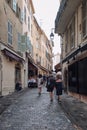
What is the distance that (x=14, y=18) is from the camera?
2764 cm

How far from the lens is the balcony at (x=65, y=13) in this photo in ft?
61.6

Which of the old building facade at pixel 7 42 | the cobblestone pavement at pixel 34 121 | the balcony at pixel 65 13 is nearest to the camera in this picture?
the cobblestone pavement at pixel 34 121

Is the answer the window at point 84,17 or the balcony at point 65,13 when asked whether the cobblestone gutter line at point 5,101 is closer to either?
the window at point 84,17

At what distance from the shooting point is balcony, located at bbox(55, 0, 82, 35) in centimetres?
1878

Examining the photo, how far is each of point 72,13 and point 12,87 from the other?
844cm

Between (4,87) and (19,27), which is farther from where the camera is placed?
(19,27)

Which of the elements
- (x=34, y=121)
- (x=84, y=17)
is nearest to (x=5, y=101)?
(x=84, y=17)

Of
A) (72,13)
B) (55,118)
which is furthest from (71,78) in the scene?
(55,118)

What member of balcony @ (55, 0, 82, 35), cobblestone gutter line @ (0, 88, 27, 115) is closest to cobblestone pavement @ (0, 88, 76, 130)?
cobblestone gutter line @ (0, 88, 27, 115)

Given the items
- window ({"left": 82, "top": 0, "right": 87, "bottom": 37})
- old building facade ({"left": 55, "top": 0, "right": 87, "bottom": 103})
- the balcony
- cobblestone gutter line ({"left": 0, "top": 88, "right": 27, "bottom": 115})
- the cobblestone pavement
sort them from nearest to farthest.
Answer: the cobblestone pavement < cobblestone gutter line ({"left": 0, "top": 88, "right": 27, "bottom": 115}) < old building facade ({"left": 55, "top": 0, "right": 87, "bottom": 103}) < window ({"left": 82, "top": 0, "right": 87, "bottom": 37}) < the balcony

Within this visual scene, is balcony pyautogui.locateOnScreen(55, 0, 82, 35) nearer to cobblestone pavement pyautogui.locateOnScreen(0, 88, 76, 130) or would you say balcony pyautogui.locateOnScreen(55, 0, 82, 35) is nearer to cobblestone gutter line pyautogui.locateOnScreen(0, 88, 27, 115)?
cobblestone gutter line pyautogui.locateOnScreen(0, 88, 27, 115)

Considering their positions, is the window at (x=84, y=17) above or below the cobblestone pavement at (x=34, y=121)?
above

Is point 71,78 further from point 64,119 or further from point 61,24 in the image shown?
point 64,119

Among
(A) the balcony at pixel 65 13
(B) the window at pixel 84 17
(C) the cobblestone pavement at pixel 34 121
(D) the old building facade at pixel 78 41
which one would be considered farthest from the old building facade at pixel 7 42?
(C) the cobblestone pavement at pixel 34 121
